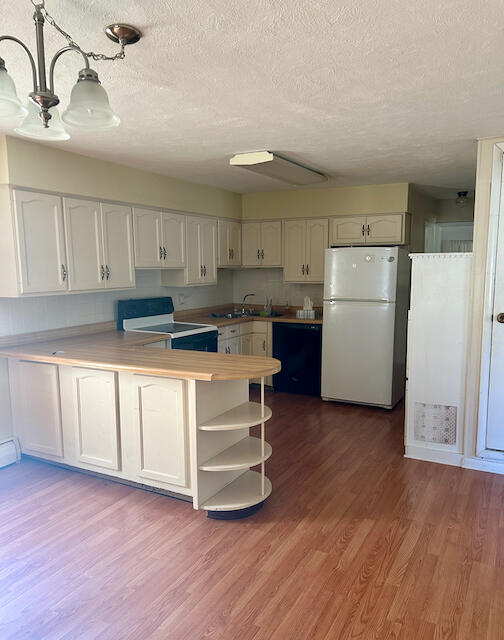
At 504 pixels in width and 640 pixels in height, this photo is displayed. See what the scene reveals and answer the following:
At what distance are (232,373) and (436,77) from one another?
1764mm

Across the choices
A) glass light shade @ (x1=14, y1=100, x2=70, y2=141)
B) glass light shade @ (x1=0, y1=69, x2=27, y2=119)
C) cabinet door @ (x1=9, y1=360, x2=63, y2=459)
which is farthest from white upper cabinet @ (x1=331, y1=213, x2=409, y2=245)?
glass light shade @ (x1=0, y1=69, x2=27, y2=119)

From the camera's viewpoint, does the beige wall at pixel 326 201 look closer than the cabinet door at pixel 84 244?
No

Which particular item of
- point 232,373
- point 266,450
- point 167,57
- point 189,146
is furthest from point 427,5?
point 266,450

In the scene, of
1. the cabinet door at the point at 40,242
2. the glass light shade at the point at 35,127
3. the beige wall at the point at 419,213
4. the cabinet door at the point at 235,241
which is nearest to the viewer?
the glass light shade at the point at 35,127

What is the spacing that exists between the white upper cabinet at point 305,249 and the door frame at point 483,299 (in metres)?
2.12

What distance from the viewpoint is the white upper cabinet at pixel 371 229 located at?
4.76 meters

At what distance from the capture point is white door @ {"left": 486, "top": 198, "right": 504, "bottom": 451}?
126 inches

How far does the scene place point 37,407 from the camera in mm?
3322

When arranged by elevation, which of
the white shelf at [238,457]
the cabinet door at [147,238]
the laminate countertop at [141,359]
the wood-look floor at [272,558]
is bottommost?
the wood-look floor at [272,558]

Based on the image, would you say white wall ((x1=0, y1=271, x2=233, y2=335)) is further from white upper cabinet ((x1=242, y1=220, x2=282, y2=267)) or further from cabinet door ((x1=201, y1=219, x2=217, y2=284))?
white upper cabinet ((x1=242, y1=220, x2=282, y2=267))

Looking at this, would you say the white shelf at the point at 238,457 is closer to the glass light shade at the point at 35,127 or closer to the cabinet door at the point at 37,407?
the cabinet door at the point at 37,407

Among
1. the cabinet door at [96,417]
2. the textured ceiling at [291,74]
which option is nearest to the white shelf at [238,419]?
the cabinet door at [96,417]

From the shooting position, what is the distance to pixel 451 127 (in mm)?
2861

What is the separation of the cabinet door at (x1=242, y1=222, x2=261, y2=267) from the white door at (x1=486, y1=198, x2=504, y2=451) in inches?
115
